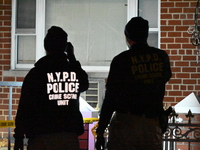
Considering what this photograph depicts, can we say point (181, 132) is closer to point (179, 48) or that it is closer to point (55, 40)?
point (55, 40)

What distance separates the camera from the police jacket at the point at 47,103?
394cm

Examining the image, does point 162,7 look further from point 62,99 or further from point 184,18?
point 62,99

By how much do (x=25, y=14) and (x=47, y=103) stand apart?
195 inches

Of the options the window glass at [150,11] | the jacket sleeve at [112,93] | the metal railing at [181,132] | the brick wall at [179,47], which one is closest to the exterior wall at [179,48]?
the brick wall at [179,47]

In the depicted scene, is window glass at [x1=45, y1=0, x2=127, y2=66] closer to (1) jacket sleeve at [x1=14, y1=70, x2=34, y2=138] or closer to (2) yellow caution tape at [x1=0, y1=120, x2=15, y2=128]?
(2) yellow caution tape at [x1=0, y1=120, x2=15, y2=128]

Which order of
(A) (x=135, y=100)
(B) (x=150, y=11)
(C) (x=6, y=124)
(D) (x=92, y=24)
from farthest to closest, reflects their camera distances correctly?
(D) (x=92, y=24) → (B) (x=150, y=11) → (C) (x=6, y=124) → (A) (x=135, y=100)

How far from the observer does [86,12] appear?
8.52 metres

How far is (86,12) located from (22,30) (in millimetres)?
1189

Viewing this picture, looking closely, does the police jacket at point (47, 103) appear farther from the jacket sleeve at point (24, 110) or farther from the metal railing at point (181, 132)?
the metal railing at point (181, 132)

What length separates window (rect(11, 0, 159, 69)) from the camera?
27.5 ft

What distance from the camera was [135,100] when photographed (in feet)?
12.5

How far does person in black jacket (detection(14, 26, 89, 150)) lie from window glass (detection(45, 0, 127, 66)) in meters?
4.40

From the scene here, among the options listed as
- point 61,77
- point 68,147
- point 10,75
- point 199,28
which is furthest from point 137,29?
point 10,75

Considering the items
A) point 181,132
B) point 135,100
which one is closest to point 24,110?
point 135,100
